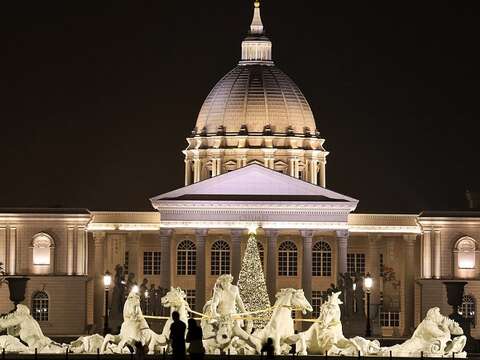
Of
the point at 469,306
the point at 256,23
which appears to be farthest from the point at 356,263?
the point at 256,23

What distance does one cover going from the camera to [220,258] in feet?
506

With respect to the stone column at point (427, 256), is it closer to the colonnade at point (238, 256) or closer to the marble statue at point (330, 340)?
the colonnade at point (238, 256)

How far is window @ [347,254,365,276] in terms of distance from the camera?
154 m

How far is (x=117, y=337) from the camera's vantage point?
103m

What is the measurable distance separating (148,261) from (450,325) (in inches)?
2086

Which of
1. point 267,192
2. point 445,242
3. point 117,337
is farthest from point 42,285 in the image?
point 117,337

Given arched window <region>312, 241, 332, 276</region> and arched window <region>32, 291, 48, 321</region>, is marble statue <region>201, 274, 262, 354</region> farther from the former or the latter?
arched window <region>312, 241, 332, 276</region>

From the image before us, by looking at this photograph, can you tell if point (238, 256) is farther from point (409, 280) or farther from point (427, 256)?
point (427, 256)

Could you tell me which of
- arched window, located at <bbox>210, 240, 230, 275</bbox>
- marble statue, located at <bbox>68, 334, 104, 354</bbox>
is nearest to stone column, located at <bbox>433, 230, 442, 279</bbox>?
arched window, located at <bbox>210, 240, 230, 275</bbox>

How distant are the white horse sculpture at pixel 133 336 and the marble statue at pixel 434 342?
874 cm

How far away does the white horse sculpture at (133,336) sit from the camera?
102m

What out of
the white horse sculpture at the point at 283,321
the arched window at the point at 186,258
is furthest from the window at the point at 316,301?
the white horse sculpture at the point at 283,321

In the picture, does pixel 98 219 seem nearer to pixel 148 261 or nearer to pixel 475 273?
pixel 148 261

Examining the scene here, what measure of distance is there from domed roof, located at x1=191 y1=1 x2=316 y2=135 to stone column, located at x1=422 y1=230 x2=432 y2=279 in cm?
1815
